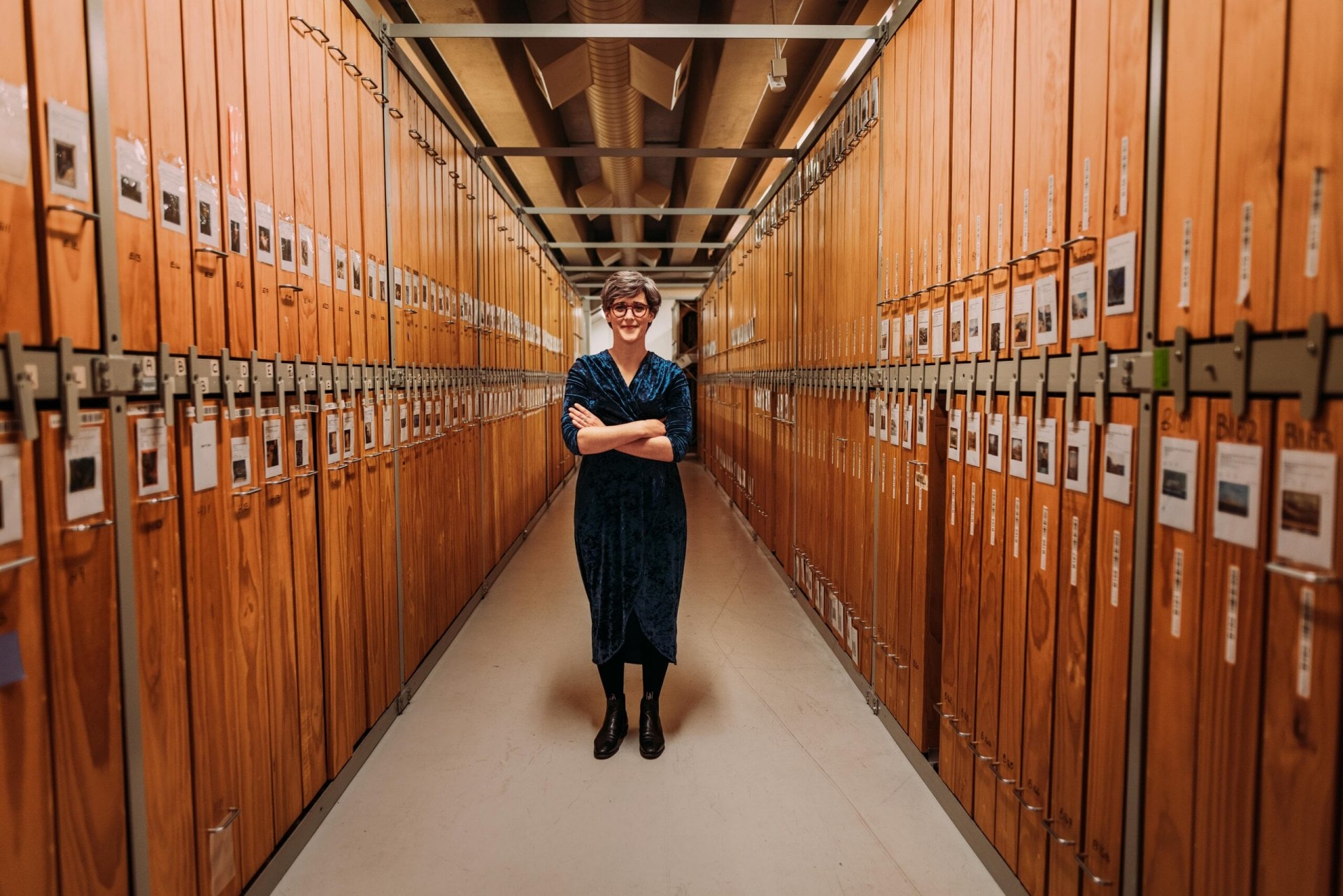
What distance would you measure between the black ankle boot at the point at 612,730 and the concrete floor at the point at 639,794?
53 mm

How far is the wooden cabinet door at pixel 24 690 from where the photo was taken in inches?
41.0

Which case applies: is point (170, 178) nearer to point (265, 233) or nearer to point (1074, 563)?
point (265, 233)

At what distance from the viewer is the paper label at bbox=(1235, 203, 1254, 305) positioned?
104 centimetres

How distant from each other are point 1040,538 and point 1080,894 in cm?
73

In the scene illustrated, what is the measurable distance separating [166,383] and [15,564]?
445 mm

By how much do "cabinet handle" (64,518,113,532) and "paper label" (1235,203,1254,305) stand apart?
1850 mm

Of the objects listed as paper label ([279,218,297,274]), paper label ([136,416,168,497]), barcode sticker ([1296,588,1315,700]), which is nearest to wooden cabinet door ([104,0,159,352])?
paper label ([136,416,168,497])

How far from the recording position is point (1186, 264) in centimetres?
117

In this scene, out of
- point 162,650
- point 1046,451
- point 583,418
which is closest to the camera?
point 162,650

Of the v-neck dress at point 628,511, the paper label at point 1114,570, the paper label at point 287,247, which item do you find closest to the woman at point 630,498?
the v-neck dress at point 628,511

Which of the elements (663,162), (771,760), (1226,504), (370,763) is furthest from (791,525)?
(663,162)

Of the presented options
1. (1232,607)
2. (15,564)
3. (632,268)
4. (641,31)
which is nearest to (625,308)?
(641,31)

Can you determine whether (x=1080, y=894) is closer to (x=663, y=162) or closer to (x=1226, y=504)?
(x=1226, y=504)

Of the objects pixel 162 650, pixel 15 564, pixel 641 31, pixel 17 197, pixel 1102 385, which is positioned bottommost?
pixel 162 650
